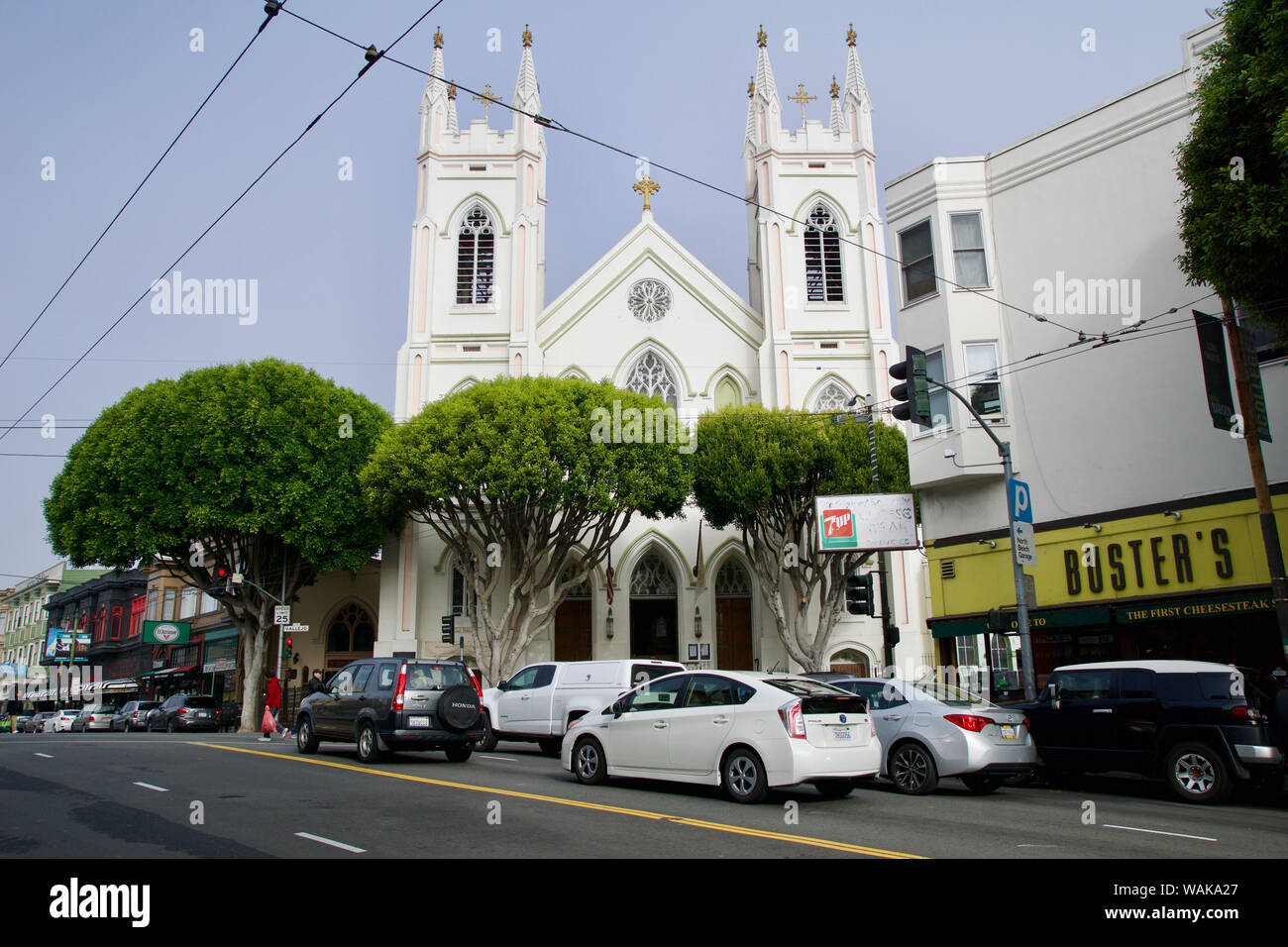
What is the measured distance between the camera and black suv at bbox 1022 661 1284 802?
11.1 m

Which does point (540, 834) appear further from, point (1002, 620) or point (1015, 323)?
point (1015, 323)

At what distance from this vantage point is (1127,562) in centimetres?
1822

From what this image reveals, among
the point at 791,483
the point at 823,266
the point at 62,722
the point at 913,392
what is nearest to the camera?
the point at 913,392

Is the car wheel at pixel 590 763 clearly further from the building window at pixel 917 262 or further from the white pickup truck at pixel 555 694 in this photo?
the building window at pixel 917 262

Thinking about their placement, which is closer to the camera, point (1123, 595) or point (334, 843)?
point (334, 843)

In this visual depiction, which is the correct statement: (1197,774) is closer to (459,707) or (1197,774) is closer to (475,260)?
(459,707)

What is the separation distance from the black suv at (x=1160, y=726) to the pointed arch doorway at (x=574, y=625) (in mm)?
22523

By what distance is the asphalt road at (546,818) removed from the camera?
7.18 m

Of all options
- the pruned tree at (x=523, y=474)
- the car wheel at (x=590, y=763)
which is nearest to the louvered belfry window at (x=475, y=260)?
the pruned tree at (x=523, y=474)

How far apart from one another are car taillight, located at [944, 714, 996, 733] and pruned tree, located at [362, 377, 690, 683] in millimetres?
16990

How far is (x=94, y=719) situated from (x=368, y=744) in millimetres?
29517

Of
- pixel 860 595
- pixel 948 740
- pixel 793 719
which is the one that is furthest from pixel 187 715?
pixel 793 719
